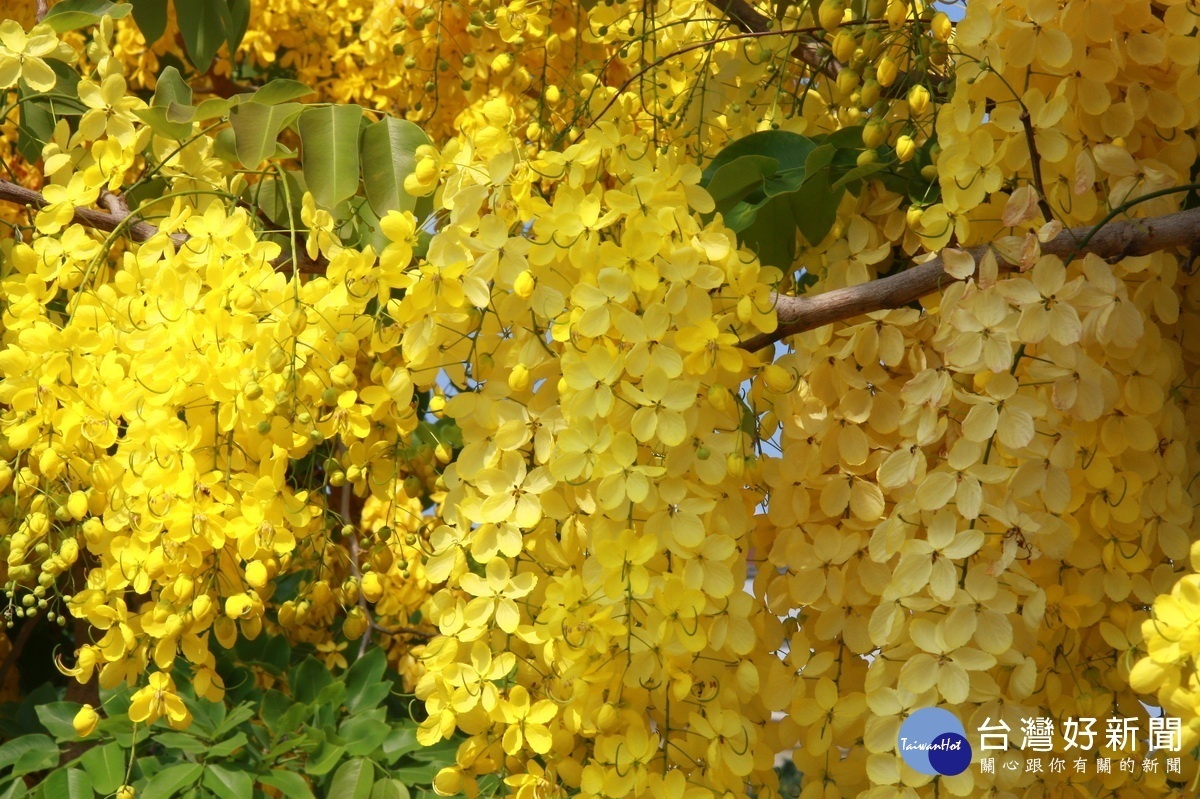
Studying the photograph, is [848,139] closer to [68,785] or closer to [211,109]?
[211,109]

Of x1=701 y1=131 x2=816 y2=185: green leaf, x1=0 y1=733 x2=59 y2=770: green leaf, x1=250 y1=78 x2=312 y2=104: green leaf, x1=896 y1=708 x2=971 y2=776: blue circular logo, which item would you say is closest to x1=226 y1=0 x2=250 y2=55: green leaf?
x1=250 y1=78 x2=312 y2=104: green leaf

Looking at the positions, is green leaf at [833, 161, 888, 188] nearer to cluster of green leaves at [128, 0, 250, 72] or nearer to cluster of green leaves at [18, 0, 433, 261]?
cluster of green leaves at [18, 0, 433, 261]

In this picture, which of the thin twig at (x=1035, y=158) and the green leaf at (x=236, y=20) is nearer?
the thin twig at (x=1035, y=158)

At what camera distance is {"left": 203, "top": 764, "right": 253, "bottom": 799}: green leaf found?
1451 mm

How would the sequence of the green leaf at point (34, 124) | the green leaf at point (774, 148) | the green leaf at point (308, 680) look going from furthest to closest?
the green leaf at point (308, 680) < the green leaf at point (34, 124) < the green leaf at point (774, 148)

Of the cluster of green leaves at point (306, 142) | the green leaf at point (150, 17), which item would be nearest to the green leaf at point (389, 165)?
the cluster of green leaves at point (306, 142)

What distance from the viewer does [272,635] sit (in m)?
1.95

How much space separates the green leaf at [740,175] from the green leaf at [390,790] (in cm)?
87

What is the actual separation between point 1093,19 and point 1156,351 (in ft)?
0.90

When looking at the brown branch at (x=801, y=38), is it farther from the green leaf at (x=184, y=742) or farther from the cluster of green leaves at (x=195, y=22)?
the green leaf at (x=184, y=742)

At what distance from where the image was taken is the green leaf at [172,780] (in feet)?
4.69

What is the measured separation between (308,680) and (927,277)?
1219 mm

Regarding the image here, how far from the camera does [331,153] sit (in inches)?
48.2

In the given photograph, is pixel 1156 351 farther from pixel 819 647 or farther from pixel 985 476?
pixel 819 647
